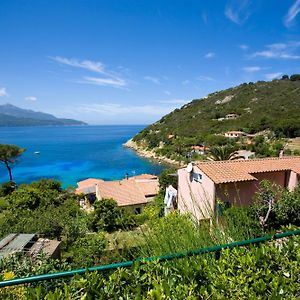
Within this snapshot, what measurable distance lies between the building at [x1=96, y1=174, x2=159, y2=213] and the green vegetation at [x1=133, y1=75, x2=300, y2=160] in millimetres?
19401

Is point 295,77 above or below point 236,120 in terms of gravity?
above

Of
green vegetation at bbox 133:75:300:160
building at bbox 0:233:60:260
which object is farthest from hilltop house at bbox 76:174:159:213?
green vegetation at bbox 133:75:300:160

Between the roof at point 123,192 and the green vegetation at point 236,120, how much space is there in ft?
68.4

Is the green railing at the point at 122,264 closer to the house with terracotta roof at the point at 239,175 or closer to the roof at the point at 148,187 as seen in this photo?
the house with terracotta roof at the point at 239,175

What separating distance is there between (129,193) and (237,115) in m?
50.0

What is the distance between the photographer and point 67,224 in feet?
47.4

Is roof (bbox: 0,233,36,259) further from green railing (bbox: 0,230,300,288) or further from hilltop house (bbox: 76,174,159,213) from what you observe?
hilltop house (bbox: 76,174,159,213)

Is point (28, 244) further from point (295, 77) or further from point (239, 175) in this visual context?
point (295, 77)

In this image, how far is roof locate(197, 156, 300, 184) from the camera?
43.2ft

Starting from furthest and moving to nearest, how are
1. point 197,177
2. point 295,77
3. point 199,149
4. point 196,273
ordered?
point 295,77
point 199,149
point 197,177
point 196,273

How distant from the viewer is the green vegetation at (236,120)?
48406 millimetres

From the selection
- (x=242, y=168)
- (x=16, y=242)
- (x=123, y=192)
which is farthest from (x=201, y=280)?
(x=123, y=192)

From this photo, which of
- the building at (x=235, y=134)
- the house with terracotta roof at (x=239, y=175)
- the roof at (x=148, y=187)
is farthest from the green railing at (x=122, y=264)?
the building at (x=235, y=134)

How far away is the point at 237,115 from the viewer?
68.0 metres
